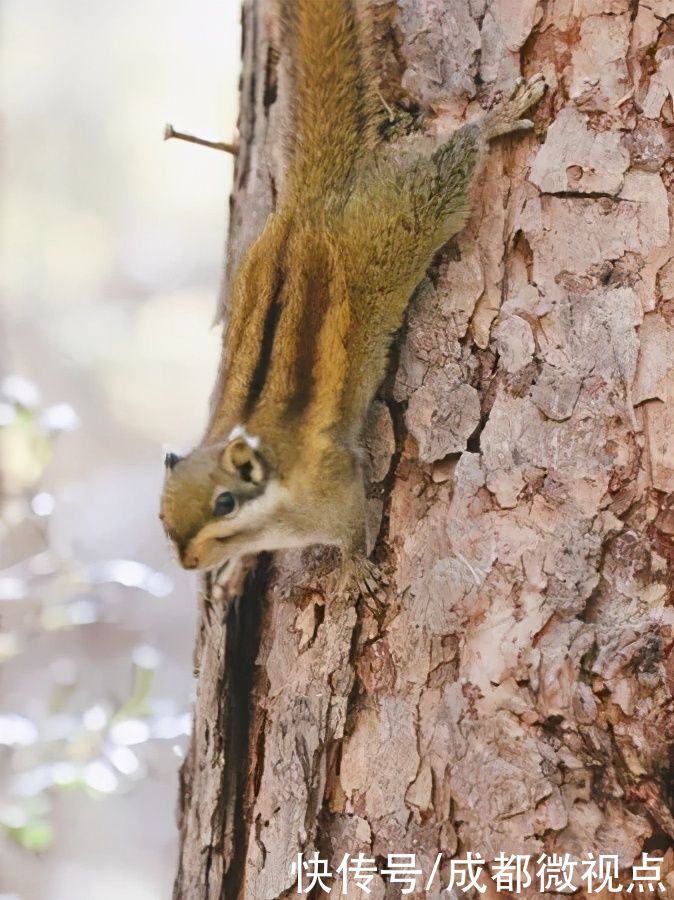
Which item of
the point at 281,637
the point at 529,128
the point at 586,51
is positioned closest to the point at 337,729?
the point at 281,637

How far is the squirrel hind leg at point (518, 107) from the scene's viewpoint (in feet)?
3.90

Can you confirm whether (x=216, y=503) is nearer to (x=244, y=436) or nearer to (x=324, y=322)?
(x=244, y=436)

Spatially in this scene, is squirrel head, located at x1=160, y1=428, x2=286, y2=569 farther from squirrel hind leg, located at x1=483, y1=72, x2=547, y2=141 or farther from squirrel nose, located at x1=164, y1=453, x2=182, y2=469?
squirrel hind leg, located at x1=483, y1=72, x2=547, y2=141

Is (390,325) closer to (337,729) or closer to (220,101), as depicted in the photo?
(337,729)

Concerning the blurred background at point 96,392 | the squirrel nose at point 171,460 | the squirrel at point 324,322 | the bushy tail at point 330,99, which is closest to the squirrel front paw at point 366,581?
the squirrel at point 324,322

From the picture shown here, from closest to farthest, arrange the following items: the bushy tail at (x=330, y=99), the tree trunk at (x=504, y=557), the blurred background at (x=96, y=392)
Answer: the tree trunk at (x=504, y=557)
the bushy tail at (x=330, y=99)
the blurred background at (x=96, y=392)

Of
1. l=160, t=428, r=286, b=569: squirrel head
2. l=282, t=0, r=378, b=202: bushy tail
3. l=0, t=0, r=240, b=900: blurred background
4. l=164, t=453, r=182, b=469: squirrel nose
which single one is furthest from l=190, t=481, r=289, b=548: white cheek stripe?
l=0, t=0, r=240, b=900: blurred background

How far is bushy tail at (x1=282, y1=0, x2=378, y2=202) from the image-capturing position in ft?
4.43

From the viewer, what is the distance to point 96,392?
2172 mm

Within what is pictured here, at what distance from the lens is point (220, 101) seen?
2092mm

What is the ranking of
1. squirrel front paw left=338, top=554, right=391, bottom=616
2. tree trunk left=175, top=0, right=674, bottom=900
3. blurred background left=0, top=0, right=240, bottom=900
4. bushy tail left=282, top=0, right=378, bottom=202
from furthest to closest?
1. blurred background left=0, top=0, right=240, bottom=900
2. bushy tail left=282, top=0, right=378, bottom=202
3. squirrel front paw left=338, top=554, right=391, bottom=616
4. tree trunk left=175, top=0, right=674, bottom=900

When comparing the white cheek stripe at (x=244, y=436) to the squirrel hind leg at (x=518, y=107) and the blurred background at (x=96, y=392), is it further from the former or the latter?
the blurred background at (x=96, y=392)

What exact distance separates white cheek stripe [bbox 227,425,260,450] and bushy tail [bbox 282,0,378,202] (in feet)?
1.22

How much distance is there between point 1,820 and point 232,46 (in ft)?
6.35
